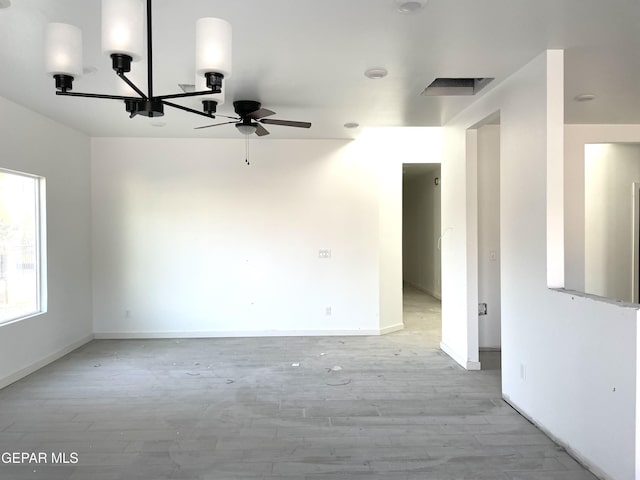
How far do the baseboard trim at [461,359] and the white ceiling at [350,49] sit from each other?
2.65 m

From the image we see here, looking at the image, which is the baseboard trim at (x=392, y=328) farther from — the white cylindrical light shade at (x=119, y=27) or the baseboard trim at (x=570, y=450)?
the white cylindrical light shade at (x=119, y=27)

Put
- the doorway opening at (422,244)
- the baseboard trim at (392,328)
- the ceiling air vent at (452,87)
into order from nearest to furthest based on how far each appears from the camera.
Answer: the ceiling air vent at (452,87)
the baseboard trim at (392,328)
the doorway opening at (422,244)

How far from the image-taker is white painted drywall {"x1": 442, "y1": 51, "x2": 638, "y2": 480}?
2219mm

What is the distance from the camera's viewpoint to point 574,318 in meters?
2.58

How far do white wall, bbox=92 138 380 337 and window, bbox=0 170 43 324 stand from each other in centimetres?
111

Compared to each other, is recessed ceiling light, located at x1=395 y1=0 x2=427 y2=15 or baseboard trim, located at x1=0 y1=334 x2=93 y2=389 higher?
recessed ceiling light, located at x1=395 y1=0 x2=427 y2=15

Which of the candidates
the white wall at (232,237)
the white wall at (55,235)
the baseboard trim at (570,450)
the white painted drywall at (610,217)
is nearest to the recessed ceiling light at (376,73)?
the white wall at (232,237)

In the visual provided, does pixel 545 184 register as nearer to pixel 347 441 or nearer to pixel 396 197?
pixel 347 441

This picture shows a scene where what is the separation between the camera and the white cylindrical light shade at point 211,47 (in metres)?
1.62

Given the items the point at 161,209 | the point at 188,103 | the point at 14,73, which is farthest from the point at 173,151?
the point at 14,73

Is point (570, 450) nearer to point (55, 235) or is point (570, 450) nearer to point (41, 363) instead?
point (41, 363)

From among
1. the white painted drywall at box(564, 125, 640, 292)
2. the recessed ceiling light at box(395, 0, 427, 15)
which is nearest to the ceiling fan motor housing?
the recessed ceiling light at box(395, 0, 427, 15)

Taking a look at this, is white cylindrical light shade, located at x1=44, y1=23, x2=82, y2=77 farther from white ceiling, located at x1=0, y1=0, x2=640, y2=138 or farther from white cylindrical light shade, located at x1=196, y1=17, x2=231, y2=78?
white cylindrical light shade, located at x1=196, y1=17, x2=231, y2=78

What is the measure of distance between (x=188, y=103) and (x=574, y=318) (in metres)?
3.61
